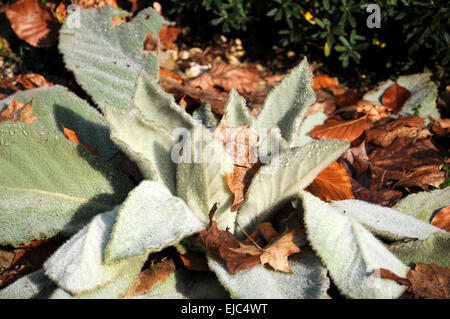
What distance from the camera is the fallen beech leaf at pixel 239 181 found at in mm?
Answer: 1398

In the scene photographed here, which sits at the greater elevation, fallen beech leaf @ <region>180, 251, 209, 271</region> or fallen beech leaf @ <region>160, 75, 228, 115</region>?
fallen beech leaf @ <region>160, 75, 228, 115</region>

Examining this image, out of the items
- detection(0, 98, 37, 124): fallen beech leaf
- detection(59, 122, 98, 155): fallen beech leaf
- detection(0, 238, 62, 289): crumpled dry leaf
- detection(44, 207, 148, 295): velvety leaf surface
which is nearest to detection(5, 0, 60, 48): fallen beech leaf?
detection(0, 98, 37, 124): fallen beech leaf

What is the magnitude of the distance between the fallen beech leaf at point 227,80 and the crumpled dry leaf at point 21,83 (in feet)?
2.75

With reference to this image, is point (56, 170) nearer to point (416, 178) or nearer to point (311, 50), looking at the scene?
point (416, 178)

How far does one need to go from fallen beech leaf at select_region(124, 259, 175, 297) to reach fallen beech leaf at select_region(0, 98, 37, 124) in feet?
2.58

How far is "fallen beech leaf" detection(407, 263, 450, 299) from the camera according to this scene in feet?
4.30

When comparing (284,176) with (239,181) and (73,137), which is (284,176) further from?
(73,137)

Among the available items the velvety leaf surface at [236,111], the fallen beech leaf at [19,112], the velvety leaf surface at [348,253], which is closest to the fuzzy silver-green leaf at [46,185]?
the fallen beech leaf at [19,112]

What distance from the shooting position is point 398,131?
2.14 metres

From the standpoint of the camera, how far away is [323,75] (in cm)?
276

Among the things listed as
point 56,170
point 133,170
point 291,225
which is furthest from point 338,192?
point 56,170

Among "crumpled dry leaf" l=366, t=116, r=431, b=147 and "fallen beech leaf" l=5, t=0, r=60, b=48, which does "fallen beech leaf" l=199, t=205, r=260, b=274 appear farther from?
"fallen beech leaf" l=5, t=0, r=60, b=48

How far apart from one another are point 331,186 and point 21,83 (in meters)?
1.60

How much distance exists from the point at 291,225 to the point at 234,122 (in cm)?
43
